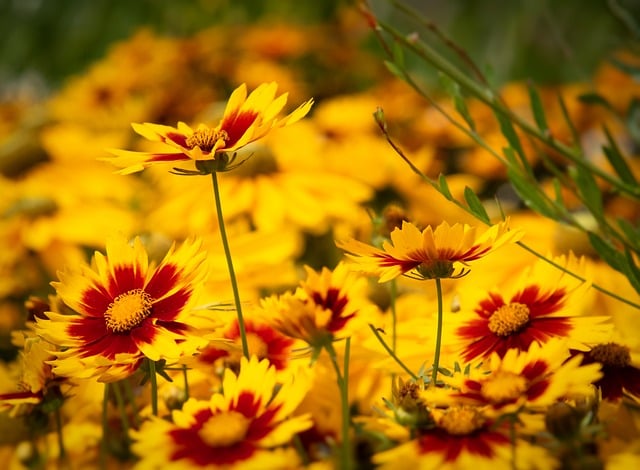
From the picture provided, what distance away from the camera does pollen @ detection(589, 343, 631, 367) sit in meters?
0.39

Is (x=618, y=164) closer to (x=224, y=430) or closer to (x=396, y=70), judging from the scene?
(x=396, y=70)

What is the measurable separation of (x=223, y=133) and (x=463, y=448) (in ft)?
0.54

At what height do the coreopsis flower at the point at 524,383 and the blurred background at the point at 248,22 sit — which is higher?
the blurred background at the point at 248,22

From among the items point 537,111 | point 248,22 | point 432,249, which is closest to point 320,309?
point 432,249

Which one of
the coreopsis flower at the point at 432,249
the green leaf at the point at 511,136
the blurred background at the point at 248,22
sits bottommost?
the coreopsis flower at the point at 432,249

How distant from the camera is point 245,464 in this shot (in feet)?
0.99

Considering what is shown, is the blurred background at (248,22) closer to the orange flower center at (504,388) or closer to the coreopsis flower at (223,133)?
the coreopsis flower at (223,133)

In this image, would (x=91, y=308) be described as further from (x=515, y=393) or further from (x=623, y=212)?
(x=623, y=212)

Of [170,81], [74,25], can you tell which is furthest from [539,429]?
[74,25]

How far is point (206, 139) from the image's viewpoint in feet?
1.28

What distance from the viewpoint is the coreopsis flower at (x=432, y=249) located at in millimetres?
356

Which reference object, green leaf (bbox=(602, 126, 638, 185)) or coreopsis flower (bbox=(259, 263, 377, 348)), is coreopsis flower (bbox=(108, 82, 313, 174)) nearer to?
coreopsis flower (bbox=(259, 263, 377, 348))

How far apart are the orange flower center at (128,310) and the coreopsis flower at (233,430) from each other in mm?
48

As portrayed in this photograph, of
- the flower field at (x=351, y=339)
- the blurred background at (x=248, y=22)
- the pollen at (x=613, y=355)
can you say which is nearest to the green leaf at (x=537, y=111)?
the flower field at (x=351, y=339)
